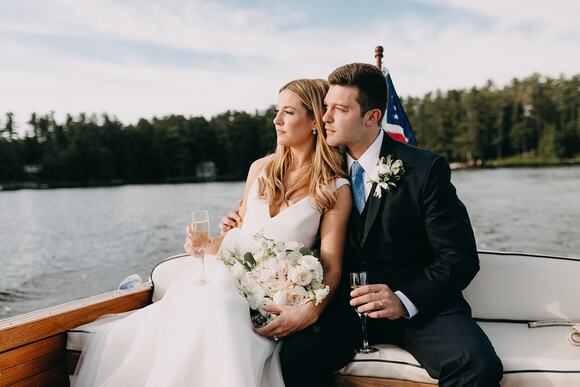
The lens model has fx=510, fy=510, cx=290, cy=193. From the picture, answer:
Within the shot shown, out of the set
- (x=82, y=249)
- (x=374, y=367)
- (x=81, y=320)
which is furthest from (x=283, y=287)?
(x=82, y=249)

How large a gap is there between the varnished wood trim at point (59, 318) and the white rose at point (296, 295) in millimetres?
1407

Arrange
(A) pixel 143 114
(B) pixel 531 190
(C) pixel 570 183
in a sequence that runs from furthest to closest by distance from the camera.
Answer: (A) pixel 143 114, (C) pixel 570 183, (B) pixel 531 190

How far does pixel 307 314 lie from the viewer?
8.77 ft

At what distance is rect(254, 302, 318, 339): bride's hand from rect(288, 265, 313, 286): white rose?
0.13 meters

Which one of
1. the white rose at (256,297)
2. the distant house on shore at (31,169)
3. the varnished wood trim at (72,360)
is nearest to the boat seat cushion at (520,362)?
the white rose at (256,297)

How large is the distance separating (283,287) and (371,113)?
1114mm

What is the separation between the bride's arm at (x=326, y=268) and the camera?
2629 millimetres

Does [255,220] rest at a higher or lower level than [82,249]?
higher

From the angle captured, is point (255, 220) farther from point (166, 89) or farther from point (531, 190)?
point (166, 89)

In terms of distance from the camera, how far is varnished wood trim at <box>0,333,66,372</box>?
2.74 metres

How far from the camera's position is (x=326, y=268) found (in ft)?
9.31

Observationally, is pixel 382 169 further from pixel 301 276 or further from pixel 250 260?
pixel 250 260

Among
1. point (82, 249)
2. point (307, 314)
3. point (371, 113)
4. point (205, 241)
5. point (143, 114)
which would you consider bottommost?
point (82, 249)

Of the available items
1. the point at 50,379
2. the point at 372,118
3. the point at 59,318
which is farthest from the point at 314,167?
the point at 50,379
